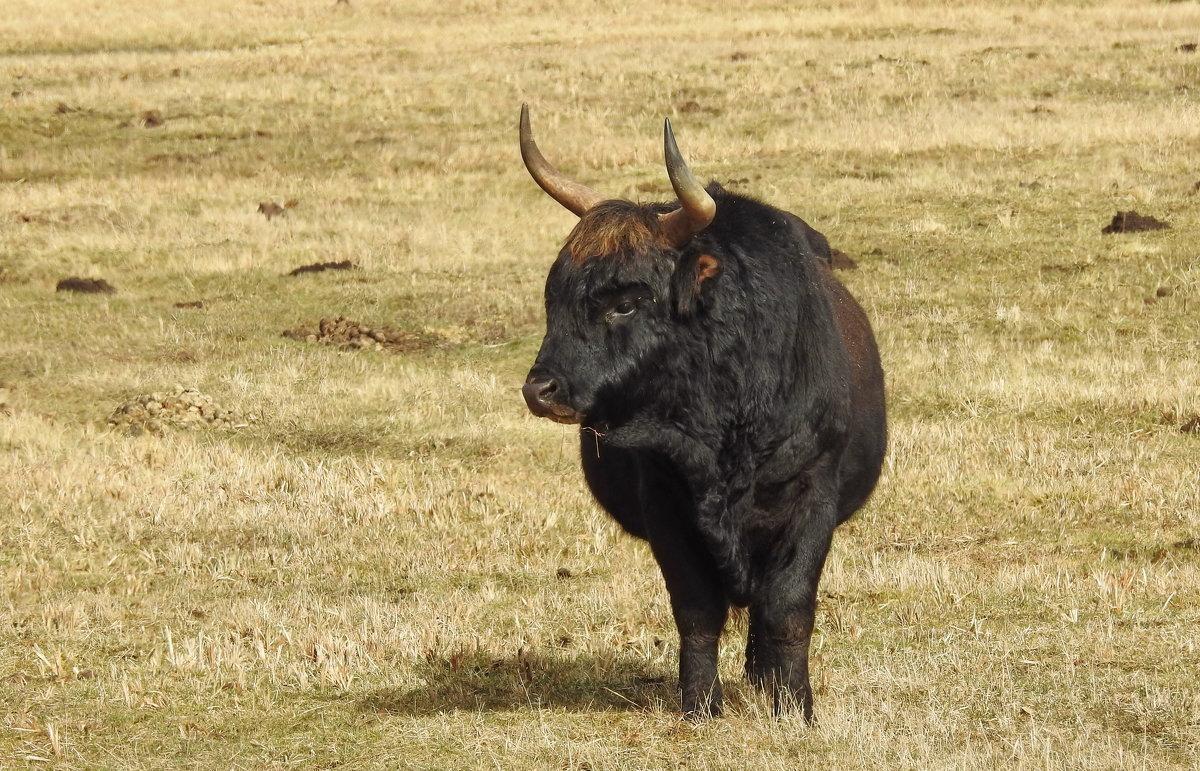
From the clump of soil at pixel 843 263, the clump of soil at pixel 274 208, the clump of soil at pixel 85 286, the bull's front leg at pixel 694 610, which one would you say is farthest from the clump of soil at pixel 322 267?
the bull's front leg at pixel 694 610

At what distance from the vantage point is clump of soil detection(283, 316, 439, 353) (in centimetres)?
1750

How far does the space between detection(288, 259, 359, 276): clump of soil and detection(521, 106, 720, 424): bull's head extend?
1539 centimetres

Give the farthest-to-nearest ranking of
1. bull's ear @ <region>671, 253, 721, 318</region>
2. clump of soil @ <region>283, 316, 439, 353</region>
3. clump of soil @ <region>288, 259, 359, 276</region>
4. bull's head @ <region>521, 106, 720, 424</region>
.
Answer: clump of soil @ <region>288, 259, 359, 276</region>
clump of soil @ <region>283, 316, 439, 353</region>
bull's ear @ <region>671, 253, 721, 318</region>
bull's head @ <region>521, 106, 720, 424</region>

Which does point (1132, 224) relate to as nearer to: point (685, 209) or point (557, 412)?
point (685, 209)

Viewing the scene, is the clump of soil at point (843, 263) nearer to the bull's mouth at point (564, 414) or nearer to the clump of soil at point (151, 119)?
the bull's mouth at point (564, 414)

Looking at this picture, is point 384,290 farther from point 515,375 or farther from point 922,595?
point 922,595

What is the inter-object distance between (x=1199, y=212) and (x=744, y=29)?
2368 centimetres

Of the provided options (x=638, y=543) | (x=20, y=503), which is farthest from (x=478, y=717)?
(x=20, y=503)

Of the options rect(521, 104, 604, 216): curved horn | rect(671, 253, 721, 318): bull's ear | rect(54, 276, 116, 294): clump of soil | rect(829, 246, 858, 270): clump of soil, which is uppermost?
rect(521, 104, 604, 216): curved horn

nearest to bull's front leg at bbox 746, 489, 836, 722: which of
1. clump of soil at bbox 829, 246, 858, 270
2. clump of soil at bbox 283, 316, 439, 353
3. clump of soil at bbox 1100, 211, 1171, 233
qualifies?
clump of soil at bbox 283, 316, 439, 353

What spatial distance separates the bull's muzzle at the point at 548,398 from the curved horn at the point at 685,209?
78 cm

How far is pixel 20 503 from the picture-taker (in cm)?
1127

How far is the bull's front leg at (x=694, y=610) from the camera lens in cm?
644

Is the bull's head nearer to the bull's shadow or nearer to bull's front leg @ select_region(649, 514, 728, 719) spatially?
bull's front leg @ select_region(649, 514, 728, 719)
